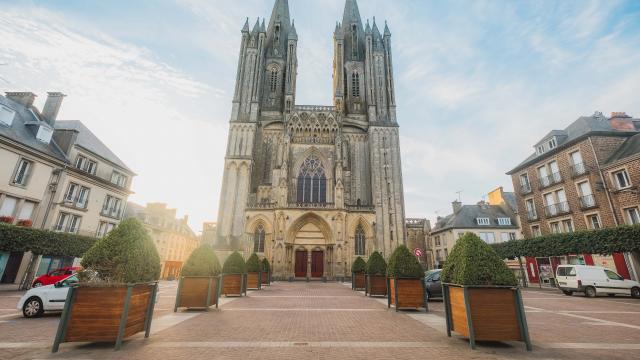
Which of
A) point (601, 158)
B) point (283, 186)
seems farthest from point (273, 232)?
point (601, 158)

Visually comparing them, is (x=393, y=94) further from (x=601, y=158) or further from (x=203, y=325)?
(x=203, y=325)

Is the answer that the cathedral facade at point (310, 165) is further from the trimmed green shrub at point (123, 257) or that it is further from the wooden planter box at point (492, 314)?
the wooden planter box at point (492, 314)

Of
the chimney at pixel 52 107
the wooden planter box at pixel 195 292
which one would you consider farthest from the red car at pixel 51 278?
the chimney at pixel 52 107

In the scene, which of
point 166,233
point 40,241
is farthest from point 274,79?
point 40,241

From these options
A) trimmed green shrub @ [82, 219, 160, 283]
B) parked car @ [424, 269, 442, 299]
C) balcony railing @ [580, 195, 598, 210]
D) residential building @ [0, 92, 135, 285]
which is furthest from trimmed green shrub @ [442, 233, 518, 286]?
residential building @ [0, 92, 135, 285]

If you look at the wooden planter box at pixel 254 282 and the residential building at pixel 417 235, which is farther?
the residential building at pixel 417 235

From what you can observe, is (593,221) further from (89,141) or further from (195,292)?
(89,141)

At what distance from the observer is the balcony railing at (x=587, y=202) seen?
19.1m

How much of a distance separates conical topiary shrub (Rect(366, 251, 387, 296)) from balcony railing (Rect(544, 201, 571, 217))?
1736 centimetres

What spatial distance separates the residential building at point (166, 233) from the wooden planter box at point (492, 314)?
1300 inches

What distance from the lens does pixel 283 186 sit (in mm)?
26797

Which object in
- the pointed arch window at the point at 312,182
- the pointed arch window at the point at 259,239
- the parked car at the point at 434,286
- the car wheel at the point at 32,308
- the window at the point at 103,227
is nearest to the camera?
the car wheel at the point at 32,308

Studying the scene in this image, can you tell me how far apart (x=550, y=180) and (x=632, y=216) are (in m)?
5.57

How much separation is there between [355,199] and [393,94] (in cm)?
1436
